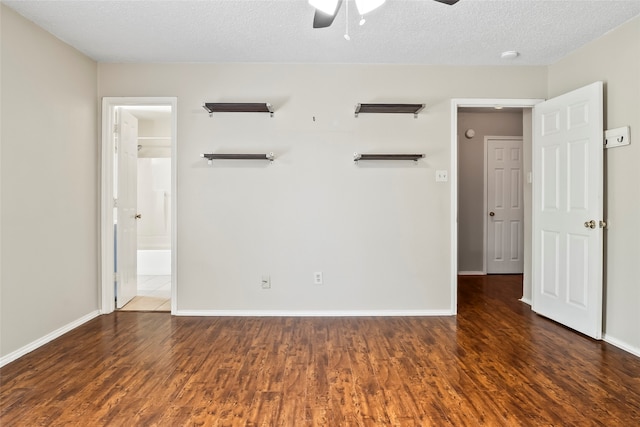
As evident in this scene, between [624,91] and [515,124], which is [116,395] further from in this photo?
[515,124]

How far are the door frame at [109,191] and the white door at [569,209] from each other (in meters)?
3.53

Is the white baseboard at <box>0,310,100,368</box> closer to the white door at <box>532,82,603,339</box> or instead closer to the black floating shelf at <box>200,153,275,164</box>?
the black floating shelf at <box>200,153,275,164</box>

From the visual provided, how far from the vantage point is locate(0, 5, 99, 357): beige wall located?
2.58m

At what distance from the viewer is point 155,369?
244 cm

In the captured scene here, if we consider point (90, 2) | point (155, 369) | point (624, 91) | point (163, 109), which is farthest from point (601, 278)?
point (163, 109)

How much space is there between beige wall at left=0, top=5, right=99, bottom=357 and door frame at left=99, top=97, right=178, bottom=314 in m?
0.07

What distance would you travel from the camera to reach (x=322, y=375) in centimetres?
235

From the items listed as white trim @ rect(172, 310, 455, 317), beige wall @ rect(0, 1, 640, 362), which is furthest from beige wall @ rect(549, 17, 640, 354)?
white trim @ rect(172, 310, 455, 317)

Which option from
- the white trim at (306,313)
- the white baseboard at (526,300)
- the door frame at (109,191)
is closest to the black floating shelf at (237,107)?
the door frame at (109,191)

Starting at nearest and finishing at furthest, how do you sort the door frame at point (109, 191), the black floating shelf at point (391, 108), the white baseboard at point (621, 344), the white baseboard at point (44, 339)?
the white baseboard at point (44, 339)
the white baseboard at point (621, 344)
the black floating shelf at point (391, 108)
the door frame at point (109, 191)

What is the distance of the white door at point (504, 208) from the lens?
18.6ft

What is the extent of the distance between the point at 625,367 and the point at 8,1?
15.8 ft

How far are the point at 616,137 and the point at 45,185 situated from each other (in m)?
4.50

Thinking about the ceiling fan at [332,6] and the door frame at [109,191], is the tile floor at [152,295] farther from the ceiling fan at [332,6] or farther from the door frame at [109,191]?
the ceiling fan at [332,6]
